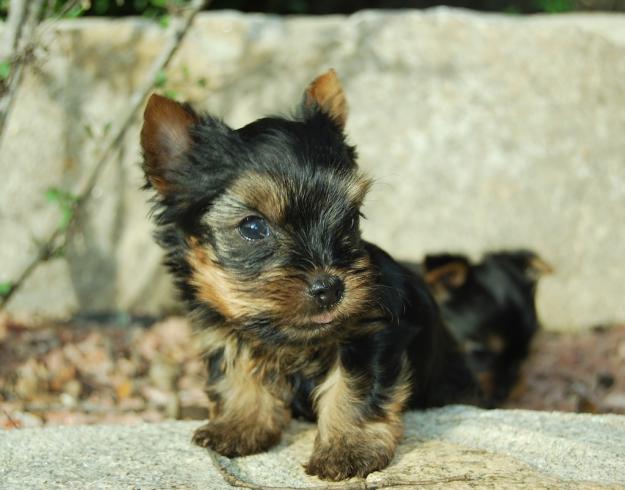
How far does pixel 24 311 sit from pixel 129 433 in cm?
348

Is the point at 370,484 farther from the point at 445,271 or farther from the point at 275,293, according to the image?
the point at 445,271

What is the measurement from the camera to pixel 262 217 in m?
3.66

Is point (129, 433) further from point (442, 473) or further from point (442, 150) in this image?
point (442, 150)

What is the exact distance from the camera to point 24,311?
7.35 meters

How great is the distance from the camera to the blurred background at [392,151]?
23.4ft

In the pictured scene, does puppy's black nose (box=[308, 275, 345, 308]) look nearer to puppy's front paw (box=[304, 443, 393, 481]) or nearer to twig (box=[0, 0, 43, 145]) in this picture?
puppy's front paw (box=[304, 443, 393, 481])

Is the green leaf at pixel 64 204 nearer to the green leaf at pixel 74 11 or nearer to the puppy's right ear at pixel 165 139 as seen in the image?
the green leaf at pixel 74 11

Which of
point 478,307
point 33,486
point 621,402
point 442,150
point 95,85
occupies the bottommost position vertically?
point 621,402

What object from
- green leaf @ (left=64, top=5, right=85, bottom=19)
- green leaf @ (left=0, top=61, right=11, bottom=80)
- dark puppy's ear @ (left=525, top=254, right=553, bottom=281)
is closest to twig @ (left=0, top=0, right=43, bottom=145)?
green leaf @ (left=0, top=61, right=11, bottom=80)

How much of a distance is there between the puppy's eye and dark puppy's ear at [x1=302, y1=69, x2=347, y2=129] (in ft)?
2.58

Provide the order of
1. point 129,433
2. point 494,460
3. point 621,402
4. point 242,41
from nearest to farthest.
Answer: point 494,460, point 129,433, point 621,402, point 242,41

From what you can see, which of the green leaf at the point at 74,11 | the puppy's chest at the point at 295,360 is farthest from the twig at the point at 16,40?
the puppy's chest at the point at 295,360

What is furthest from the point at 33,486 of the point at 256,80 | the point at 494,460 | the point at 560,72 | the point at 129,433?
the point at 560,72

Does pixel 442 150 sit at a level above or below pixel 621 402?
above
